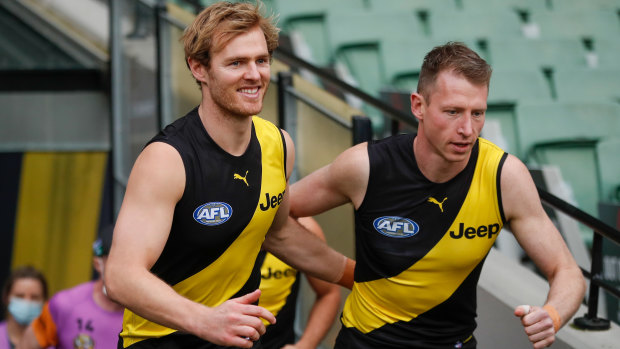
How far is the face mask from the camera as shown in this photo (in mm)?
5141

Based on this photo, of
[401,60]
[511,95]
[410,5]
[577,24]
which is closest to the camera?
[511,95]

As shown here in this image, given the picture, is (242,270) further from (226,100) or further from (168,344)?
(226,100)

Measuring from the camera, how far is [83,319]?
431cm

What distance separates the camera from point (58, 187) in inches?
295

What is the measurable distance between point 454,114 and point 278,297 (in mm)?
1396

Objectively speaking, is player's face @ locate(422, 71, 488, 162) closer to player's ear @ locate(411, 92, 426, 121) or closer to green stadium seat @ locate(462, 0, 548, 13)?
player's ear @ locate(411, 92, 426, 121)

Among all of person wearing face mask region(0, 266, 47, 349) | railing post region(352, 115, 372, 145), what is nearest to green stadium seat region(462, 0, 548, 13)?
railing post region(352, 115, 372, 145)

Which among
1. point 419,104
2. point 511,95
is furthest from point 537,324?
point 511,95

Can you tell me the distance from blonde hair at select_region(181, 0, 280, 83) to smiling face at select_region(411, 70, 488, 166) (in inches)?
22.8

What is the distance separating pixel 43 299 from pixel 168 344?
2801mm

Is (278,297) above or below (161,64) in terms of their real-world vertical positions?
below

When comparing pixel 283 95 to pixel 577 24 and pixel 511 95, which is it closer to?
pixel 511 95

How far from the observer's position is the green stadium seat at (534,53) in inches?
249

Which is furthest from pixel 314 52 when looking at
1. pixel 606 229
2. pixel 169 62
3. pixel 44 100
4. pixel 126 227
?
pixel 126 227
